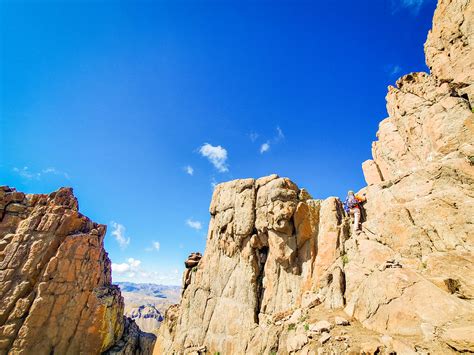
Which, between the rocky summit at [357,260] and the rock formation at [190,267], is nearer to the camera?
the rocky summit at [357,260]

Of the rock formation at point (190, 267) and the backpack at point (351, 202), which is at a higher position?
the backpack at point (351, 202)

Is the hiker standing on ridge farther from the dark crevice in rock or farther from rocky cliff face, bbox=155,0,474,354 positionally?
the dark crevice in rock

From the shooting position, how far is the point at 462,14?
88.8 feet

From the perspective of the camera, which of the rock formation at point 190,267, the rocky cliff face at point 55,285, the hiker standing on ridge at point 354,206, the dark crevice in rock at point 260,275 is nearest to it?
the hiker standing on ridge at point 354,206

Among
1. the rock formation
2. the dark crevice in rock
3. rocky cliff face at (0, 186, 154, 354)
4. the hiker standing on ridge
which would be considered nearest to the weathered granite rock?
the dark crevice in rock

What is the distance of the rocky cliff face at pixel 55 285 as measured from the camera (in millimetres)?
→ 52438

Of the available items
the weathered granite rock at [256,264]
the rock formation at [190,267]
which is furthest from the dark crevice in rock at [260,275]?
the rock formation at [190,267]

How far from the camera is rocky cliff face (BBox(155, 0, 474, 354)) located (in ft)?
51.5

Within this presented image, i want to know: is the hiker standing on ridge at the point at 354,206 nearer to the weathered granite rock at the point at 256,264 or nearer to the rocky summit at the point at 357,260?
the rocky summit at the point at 357,260

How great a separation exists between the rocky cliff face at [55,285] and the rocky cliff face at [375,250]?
2681 cm

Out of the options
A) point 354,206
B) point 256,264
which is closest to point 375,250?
point 354,206

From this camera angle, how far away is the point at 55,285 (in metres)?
56.7

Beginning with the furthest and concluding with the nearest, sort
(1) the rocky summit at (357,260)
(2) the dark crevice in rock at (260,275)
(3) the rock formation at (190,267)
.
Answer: (3) the rock formation at (190,267)
(2) the dark crevice in rock at (260,275)
(1) the rocky summit at (357,260)

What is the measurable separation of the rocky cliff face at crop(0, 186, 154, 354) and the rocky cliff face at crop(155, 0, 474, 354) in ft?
88.0
